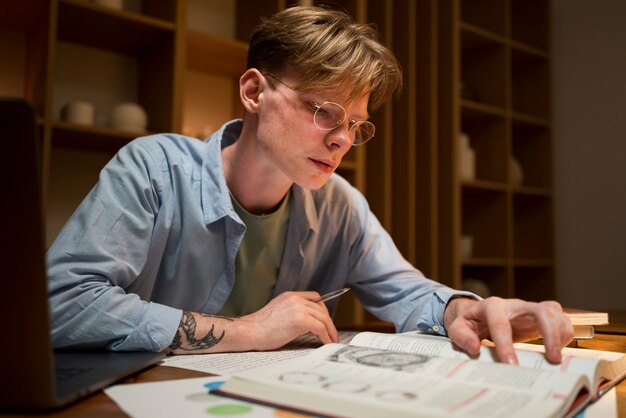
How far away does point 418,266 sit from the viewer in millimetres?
2850

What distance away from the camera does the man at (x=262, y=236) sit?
2.89 feet

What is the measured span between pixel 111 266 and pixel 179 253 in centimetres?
24

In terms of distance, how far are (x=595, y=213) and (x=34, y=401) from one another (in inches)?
126

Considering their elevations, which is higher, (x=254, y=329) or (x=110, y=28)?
(x=110, y=28)

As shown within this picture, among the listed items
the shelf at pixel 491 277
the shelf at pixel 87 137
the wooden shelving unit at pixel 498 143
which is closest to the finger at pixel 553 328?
the shelf at pixel 87 137

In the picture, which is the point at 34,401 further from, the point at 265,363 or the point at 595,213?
the point at 595,213

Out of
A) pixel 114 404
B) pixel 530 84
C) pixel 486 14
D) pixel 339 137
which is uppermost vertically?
pixel 486 14

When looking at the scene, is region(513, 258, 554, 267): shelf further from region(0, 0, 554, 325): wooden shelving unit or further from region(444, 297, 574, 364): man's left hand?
region(444, 297, 574, 364): man's left hand

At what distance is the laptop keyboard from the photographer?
26.0 inches

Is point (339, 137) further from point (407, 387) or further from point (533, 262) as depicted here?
point (533, 262)

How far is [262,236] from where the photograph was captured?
50.8 inches

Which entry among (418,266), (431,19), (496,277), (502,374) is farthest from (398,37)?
(502,374)

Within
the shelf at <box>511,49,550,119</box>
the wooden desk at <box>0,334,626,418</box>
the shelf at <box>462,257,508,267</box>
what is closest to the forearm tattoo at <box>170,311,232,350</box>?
the wooden desk at <box>0,334,626,418</box>

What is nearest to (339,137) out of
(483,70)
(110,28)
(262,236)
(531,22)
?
(262,236)
